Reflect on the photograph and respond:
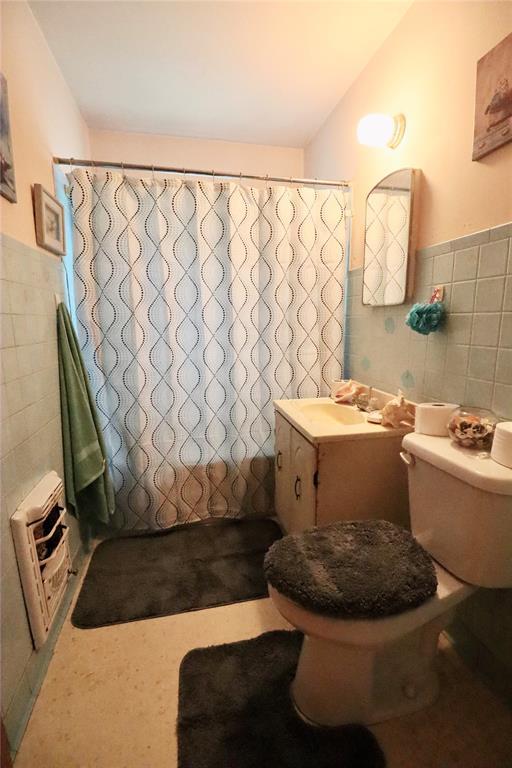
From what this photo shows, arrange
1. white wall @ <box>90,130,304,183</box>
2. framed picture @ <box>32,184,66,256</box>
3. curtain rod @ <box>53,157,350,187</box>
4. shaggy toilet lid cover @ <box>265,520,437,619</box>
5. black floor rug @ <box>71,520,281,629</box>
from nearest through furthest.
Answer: shaggy toilet lid cover @ <box>265,520,437,619</box>
framed picture @ <box>32,184,66,256</box>
black floor rug @ <box>71,520,281,629</box>
curtain rod @ <box>53,157,350,187</box>
white wall @ <box>90,130,304,183</box>

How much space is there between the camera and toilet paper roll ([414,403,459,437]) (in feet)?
3.68

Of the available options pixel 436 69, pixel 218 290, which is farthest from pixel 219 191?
pixel 436 69

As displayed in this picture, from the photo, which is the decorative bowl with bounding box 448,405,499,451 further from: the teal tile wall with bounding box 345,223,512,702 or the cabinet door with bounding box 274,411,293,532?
the cabinet door with bounding box 274,411,293,532

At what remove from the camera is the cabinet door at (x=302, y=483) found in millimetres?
1348

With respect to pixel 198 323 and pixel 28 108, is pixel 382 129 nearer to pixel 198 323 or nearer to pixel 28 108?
pixel 198 323

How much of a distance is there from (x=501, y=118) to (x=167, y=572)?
208cm

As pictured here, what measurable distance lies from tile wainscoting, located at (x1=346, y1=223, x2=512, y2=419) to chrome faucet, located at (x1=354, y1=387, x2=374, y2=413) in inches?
4.0

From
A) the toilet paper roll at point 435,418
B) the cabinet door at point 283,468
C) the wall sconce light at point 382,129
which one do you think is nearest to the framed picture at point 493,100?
the wall sconce light at point 382,129

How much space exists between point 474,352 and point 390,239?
67cm

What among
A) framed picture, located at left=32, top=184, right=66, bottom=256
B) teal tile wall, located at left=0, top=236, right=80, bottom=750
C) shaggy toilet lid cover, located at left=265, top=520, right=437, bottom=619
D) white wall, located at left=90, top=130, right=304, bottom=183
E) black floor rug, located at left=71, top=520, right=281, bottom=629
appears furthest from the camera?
white wall, located at left=90, top=130, right=304, bottom=183

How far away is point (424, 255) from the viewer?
52.6 inches

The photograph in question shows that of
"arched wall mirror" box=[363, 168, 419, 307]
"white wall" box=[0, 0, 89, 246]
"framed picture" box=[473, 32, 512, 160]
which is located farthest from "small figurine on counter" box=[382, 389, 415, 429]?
"white wall" box=[0, 0, 89, 246]

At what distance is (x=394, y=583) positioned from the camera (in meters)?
0.89

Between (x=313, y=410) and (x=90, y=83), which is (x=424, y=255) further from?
(x=90, y=83)
